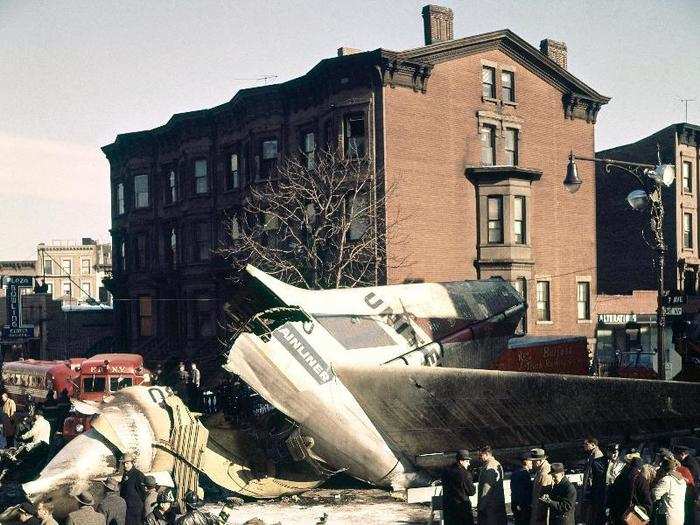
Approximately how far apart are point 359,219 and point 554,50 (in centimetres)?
1808

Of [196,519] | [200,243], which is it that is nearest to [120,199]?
[200,243]

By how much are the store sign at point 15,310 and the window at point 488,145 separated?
2391 centimetres

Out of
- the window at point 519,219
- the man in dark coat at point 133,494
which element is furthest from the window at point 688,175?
the man in dark coat at point 133,494

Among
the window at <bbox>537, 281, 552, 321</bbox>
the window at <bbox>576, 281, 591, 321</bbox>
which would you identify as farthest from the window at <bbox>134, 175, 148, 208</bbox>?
the window at <bbox>576, 281, 591, 321</bbox>

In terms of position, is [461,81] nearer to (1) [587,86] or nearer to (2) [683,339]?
(1) [587,86]

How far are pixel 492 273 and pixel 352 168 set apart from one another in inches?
353

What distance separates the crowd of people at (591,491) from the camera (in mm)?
11055

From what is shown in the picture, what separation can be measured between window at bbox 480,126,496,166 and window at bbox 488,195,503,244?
1929 millimetres

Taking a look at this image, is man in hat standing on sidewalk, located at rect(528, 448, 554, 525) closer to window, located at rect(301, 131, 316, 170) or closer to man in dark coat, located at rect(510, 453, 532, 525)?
man in dark coat, located at rect(510, 453, 532, 525)

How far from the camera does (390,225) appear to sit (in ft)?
110

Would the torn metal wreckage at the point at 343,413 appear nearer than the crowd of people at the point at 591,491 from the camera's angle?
No

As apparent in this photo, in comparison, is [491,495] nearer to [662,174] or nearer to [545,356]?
[662,174]

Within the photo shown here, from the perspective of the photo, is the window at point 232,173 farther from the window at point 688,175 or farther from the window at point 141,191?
the window at point 688,175

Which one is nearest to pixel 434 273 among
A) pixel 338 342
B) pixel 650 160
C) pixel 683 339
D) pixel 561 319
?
pixel 561 319
